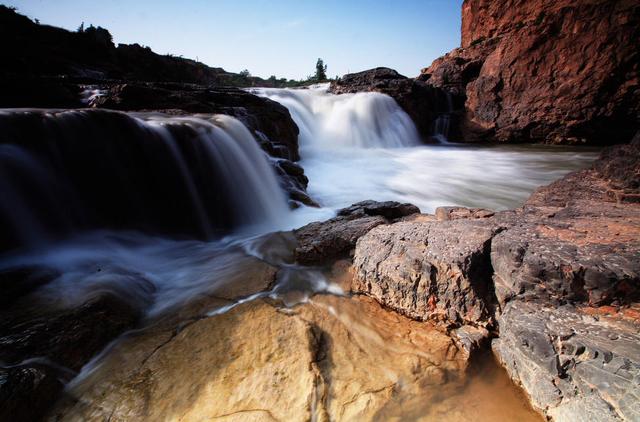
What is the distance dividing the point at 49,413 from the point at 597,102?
16442 millimetres

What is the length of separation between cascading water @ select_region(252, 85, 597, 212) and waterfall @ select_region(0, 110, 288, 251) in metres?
2.25

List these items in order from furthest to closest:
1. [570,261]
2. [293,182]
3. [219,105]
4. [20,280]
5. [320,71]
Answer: [320,71]
[219,105]
[293,182]
[20,280]
[570,261]

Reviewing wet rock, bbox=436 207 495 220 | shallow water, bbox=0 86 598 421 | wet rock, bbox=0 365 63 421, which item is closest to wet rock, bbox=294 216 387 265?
shallow water, bbox=0 86 598 421

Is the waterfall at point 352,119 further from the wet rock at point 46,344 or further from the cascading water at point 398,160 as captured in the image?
the wet rock at point 46,344

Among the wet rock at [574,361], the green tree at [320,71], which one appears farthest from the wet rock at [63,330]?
the green tree at [320,71]

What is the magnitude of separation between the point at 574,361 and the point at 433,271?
2.92 ft

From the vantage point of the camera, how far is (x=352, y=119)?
556 inches

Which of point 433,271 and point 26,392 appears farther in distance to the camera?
point 433,271

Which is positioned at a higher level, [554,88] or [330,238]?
[554,88]

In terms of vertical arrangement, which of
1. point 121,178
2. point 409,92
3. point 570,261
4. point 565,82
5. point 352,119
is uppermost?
point 409,92

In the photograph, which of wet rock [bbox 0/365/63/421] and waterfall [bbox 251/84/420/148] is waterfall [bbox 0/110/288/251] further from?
waterfall [bbox 251/84/420/148]

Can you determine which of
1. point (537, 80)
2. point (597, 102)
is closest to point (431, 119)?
point (537, 80)

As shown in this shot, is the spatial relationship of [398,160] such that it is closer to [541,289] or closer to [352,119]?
[352,119]

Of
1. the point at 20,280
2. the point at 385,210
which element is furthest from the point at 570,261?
the point at 20,280
